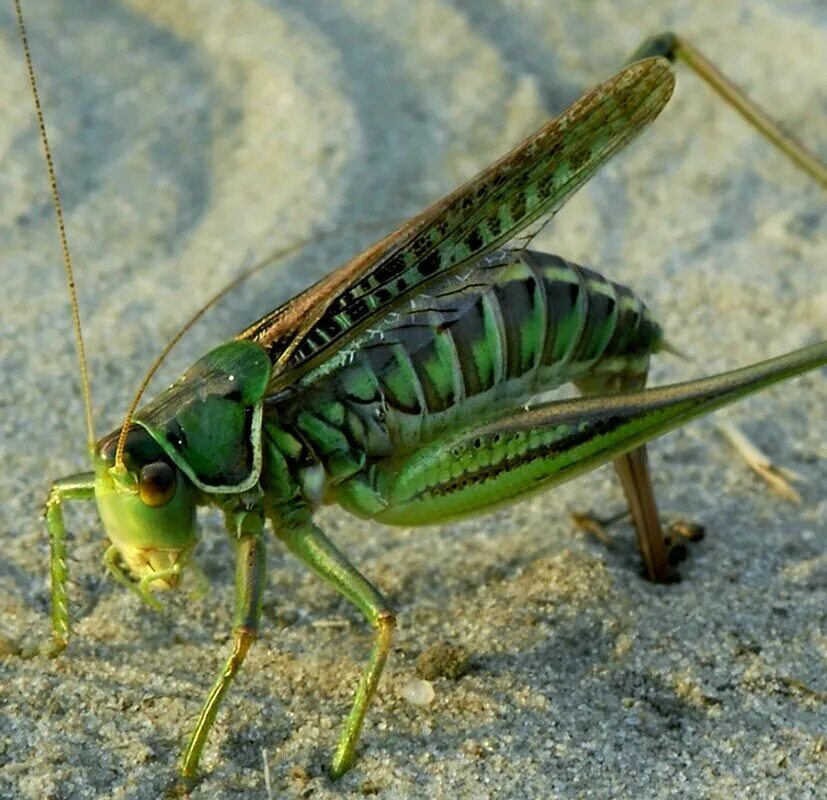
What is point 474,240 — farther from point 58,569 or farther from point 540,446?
point 58,569

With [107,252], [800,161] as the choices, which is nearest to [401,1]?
[107,252]

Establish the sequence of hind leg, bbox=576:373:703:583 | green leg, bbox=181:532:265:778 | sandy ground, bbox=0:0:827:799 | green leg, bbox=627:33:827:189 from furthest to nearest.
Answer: green leg, bbox=627:33:827:189 → hind leg, bbox=576:373:703:583 → sandy ground, bbox=0:0:827:799 → green leg, bbox=181:532:265:778

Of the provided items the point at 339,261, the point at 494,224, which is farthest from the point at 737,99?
the point at 339,261

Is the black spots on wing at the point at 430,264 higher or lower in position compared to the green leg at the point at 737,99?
higher

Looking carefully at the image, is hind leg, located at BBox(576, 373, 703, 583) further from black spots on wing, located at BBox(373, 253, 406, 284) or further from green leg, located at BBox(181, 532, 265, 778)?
green leg, located at BBox(181, 532, 265, 778)

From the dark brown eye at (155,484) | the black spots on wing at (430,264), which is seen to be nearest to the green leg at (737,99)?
the black spots on wing at (430,264)

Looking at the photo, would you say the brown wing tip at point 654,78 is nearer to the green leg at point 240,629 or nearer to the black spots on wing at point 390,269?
the black spots on wing at point 390,269

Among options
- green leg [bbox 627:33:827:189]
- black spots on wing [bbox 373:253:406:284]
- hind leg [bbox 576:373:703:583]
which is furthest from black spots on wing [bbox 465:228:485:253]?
green leg [bbox 627:33:827:189]
